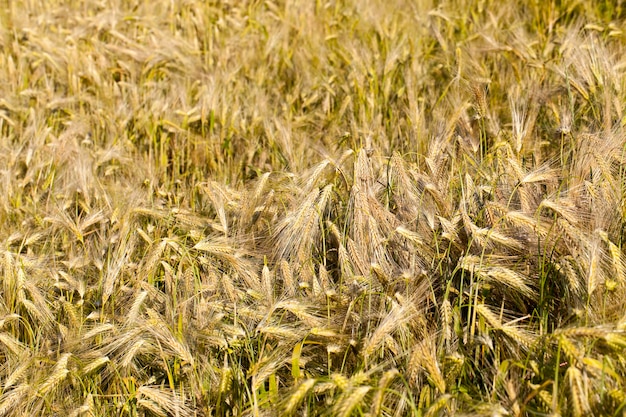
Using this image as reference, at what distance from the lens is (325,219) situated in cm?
260

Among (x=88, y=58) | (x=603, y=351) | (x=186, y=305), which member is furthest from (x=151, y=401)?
(x=88, y=58)

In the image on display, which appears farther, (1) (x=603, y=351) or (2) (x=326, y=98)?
(2) (x=326, y=98)

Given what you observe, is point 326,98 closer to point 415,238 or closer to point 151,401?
point 415,238

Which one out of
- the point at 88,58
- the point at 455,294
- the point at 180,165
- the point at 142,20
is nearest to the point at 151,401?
the point at 455,294

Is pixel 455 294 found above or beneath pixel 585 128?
beneath

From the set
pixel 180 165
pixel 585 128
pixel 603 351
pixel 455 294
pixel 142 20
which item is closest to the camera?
pixel 603 351

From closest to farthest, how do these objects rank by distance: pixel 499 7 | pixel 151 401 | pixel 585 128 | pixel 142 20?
pixel 151 401
pixel 585 128
pixel 499 7
pixel 142 20

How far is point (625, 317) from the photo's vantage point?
182cm

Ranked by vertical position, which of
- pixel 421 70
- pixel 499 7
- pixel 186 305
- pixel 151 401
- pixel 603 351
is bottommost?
pixel 151 401

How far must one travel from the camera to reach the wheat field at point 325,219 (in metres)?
2.00

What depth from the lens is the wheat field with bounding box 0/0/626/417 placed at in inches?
78.6

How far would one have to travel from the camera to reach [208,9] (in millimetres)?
4359

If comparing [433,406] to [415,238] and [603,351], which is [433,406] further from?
[415,238]

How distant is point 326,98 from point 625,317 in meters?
2.00
